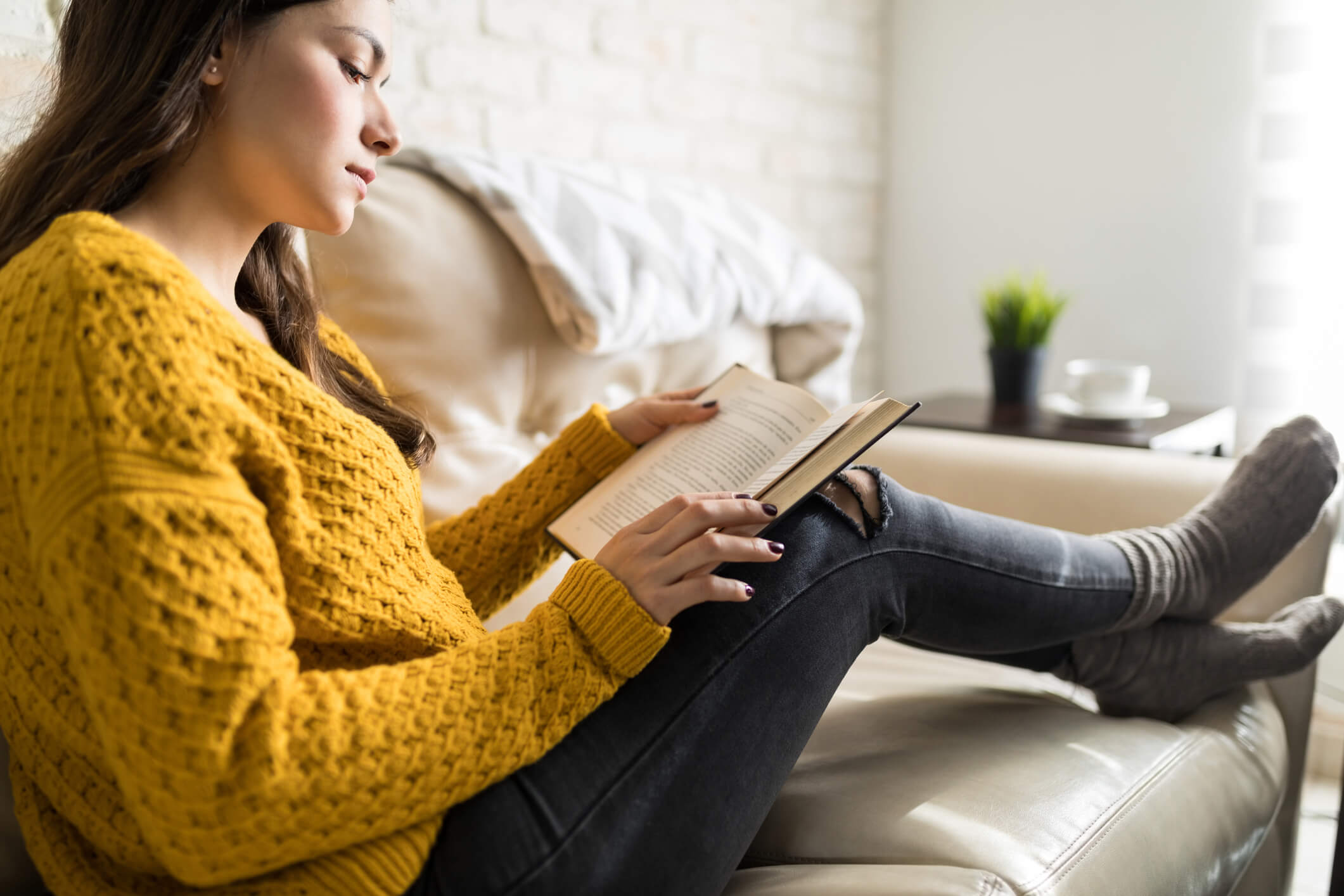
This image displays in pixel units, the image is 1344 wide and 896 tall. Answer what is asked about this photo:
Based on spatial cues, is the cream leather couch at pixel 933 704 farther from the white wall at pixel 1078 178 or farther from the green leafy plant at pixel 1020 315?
the white wall at pixel 1078 178

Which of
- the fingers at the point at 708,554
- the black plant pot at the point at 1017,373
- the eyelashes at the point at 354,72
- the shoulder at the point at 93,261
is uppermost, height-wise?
the eyelashes at the point at 354,72

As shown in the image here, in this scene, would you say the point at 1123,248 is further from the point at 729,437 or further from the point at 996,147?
the point at 729,437

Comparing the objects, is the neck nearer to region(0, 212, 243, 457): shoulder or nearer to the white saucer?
region(0, 212, 243, 457): shoulder

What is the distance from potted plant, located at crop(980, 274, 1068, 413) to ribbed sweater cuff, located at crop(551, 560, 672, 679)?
1.29 m

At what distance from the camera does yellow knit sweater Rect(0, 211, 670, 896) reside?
0.54 m

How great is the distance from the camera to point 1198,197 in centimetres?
200

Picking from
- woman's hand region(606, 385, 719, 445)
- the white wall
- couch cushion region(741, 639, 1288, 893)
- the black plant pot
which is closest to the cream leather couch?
couch cushion region(741, 639, 1288, 893)

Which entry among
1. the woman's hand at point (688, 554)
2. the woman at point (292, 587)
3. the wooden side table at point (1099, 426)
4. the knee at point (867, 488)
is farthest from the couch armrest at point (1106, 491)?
the woman's hand at point (688, 554)

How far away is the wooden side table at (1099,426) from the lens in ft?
5.13

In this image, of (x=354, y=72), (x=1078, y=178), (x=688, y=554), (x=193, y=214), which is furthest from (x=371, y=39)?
(x=1078, y=178)

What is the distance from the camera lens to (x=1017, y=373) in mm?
1858

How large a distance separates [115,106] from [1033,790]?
0.80m

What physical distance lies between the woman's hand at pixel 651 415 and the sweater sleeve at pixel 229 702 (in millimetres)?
389

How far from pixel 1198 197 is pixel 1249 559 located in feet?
3.90
